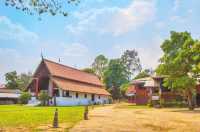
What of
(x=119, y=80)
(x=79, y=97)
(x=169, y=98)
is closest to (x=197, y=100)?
(x=169, y=98)

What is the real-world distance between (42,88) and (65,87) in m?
5.77

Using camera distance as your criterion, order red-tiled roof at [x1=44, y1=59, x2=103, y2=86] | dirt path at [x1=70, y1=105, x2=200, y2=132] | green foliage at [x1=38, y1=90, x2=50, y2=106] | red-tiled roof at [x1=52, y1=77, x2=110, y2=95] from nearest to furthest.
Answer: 1. dirt path at [x1=70, y1=105, x2=200, y2=132]
2. green foliage at [x1=38, y1=90, x2=50, y2=106]
3. red-tiled roof at [x1=52, y1=77, x2=110, y2=95]
4. red-tiled roof at [x1=44, y1=59, x2=103, y2=86]

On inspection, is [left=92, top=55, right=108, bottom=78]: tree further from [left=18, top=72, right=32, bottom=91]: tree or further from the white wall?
the white wall

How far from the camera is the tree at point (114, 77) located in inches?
3767

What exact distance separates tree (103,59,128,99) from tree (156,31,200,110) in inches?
2104

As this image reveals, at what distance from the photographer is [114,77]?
314 ft

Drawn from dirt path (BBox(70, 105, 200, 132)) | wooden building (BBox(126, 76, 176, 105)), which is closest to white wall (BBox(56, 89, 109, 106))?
wooden building (BBox(126, 76, 176, 105))

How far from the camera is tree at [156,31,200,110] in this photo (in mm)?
39094

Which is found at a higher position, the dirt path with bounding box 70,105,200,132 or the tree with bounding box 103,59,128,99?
the tree with bounding box 103,59,128,99

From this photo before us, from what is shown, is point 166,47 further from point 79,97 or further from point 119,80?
point 119,80

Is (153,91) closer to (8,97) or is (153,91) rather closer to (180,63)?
(180,63)

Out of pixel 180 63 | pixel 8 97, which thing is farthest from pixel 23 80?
pixel 180 63

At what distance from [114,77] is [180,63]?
56.2 m

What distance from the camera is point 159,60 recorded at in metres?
42.1
